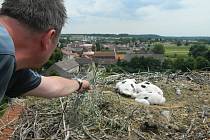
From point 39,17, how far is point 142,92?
15.6 feet

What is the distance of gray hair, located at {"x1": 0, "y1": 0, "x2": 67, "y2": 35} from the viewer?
1668mm

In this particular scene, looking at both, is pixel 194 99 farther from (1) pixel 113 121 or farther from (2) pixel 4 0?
(2) pixel 4 0

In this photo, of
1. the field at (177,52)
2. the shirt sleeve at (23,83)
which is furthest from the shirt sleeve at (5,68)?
the field at (177,52)

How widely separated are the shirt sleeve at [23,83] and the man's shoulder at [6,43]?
634 mm

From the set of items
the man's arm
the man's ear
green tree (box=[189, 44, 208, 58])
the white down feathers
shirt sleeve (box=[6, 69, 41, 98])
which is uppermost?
the man's ear

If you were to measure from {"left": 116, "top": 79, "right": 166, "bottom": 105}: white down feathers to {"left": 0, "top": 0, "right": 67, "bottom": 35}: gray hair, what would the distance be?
14.4 ft

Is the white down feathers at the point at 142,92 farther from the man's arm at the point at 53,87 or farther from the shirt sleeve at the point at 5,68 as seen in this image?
the shirt sleeve at the point at 5,68

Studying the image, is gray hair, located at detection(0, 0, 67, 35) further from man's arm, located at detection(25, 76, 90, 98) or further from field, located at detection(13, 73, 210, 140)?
field, located at detection(13, 73, 210, 140)

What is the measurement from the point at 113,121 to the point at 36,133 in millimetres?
810

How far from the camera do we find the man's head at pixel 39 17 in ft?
5.48

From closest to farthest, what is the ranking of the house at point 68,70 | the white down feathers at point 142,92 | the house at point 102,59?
the house at point 68,70 → the house at point 102,59 → the white down feathers at point 142,92

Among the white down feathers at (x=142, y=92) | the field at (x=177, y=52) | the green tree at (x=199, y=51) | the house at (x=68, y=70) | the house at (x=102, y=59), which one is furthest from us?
the field at (x=177, y=52)

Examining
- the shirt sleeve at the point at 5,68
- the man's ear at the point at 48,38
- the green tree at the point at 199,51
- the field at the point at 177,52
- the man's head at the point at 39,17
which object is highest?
the man's head at the point at 39,17

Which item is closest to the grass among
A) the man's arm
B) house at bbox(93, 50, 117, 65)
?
house at bbox(93, 50, 117, 65)
